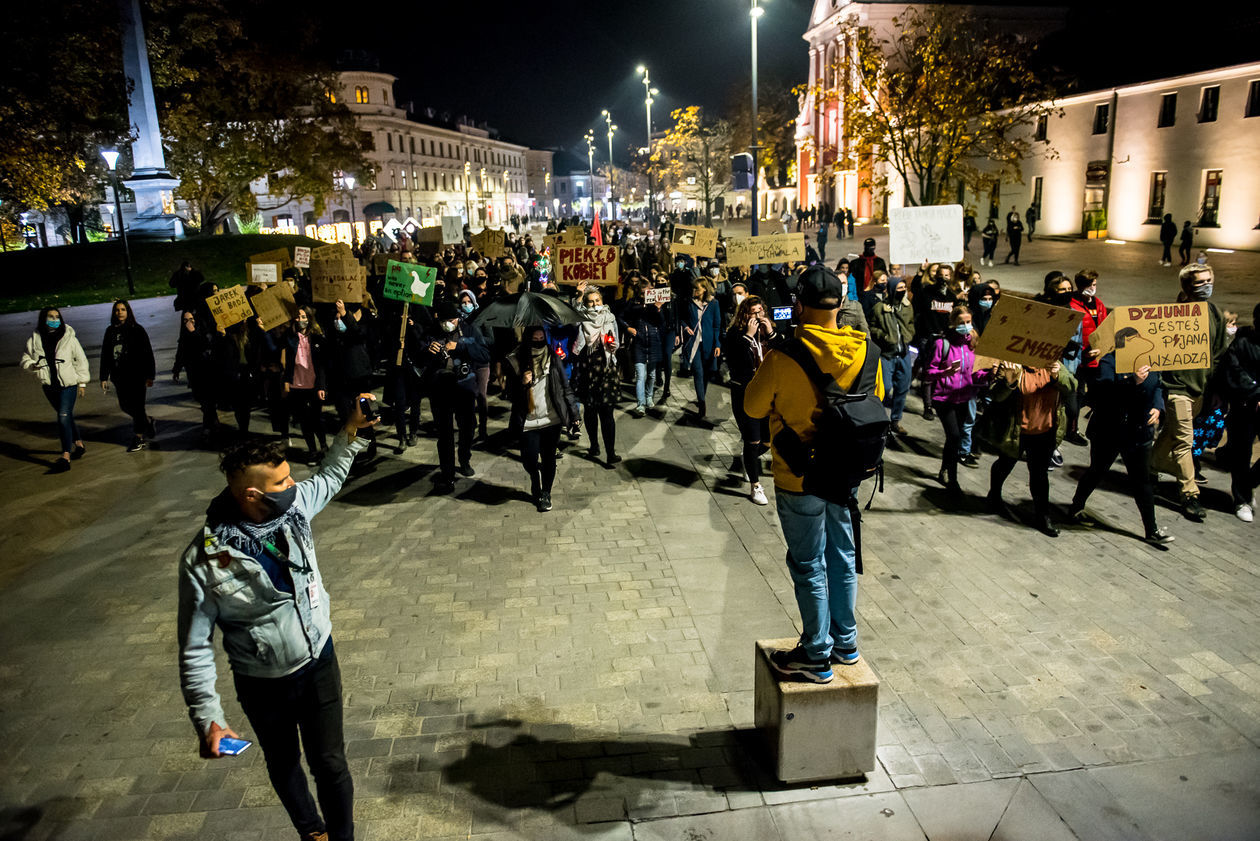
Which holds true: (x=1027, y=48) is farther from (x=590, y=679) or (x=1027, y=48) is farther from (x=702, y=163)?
(x=590, y=679)

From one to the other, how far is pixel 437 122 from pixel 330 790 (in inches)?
4078

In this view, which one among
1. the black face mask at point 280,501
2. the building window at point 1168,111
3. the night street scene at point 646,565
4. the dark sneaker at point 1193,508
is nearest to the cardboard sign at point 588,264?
the night street scene at point 646,565

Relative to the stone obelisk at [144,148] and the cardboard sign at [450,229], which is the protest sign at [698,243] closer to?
the cardboard sign at [450,229]

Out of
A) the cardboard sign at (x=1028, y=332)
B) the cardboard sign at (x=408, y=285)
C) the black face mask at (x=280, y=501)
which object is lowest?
the black face mask at (x=280, y=501)

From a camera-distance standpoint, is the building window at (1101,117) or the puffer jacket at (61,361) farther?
the building window at (1101,117)

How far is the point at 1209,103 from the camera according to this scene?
29.8m

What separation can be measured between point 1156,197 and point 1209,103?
12.8ft

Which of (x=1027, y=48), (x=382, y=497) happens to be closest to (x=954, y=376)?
(x=382, y=497)

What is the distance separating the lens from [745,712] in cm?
479

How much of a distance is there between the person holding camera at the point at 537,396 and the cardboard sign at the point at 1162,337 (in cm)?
482

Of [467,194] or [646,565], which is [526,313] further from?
[467,194]

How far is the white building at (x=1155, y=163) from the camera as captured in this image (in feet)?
93.4

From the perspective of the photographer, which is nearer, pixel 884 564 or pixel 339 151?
Result: pixel 884 564

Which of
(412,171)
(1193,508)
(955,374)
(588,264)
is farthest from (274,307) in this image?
(412,171)
